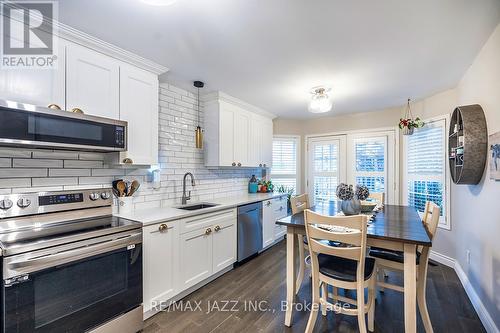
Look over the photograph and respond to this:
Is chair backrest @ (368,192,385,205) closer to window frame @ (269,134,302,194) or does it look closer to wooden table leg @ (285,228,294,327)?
wooden table leg @ (285,228,294,327)

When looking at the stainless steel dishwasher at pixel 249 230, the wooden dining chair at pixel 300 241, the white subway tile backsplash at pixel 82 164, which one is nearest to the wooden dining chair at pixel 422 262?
the wooden dining chair at pixel 300 241

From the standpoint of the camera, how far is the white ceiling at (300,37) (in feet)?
4.94

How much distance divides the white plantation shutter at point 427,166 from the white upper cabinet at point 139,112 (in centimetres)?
377

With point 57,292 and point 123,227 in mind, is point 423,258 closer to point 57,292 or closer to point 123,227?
point 123,227

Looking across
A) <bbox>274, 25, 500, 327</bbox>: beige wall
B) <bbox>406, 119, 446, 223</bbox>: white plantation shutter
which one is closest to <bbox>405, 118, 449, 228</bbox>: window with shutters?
Answer: <bbox>406, 119, 446, 223</bbox>: white plantation shutter

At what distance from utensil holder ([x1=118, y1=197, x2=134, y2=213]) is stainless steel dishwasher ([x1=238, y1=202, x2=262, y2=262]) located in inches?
50.7

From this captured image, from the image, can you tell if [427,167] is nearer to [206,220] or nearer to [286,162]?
[286,162]

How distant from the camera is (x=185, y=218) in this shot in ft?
7.45

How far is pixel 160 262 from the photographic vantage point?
80.3 inches

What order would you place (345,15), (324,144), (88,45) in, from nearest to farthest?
(345,15) < (88,45) < (324,144)

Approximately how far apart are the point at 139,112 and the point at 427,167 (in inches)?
155

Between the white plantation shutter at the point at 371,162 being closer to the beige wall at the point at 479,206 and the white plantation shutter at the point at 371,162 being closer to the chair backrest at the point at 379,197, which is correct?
the beige wall at the point at 479,206

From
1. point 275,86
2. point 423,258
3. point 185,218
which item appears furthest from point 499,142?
point 185,218

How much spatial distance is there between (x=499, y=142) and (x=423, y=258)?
1.04 meters
